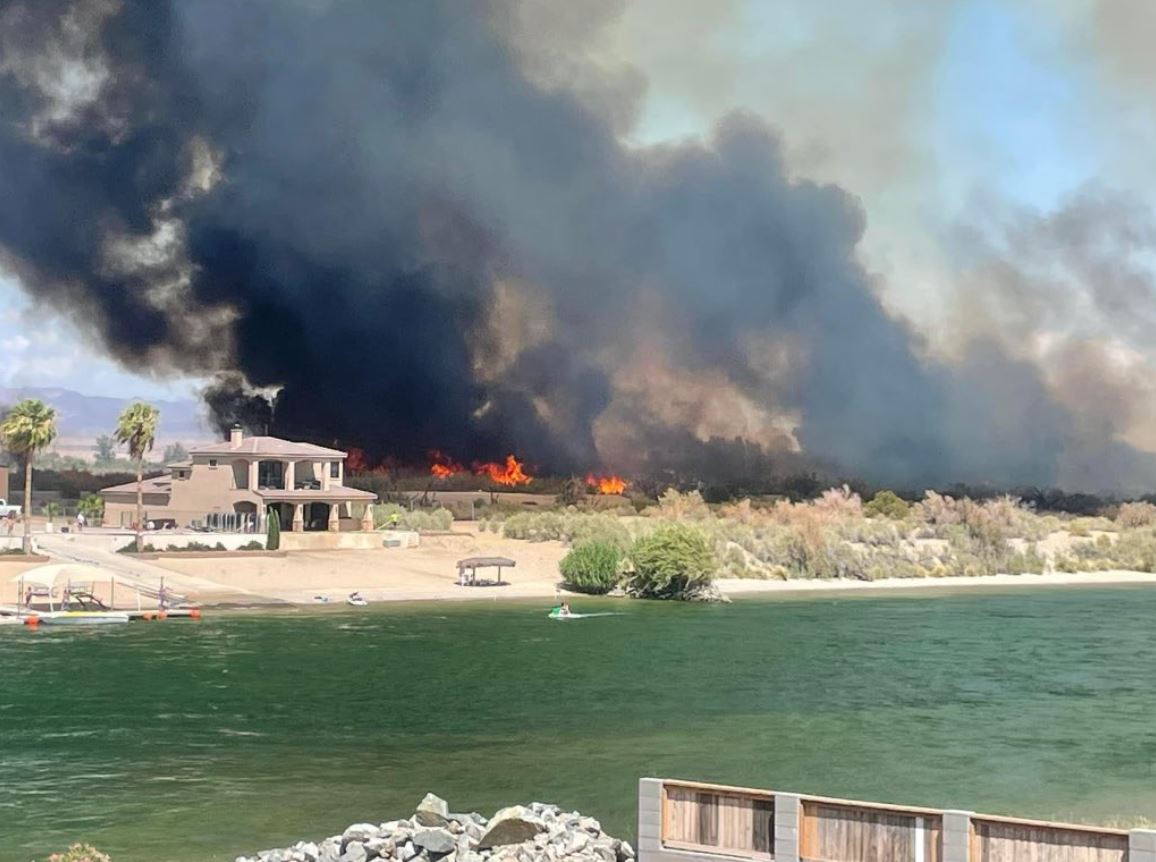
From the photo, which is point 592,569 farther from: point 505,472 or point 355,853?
point 505,472

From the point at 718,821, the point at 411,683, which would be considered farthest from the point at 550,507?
the point at 718,821

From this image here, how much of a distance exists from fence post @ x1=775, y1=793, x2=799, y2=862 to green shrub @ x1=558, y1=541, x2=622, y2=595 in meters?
65.6

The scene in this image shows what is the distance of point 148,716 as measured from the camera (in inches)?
1563

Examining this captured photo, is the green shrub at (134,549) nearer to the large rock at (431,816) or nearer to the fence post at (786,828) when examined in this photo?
the large rock at (431,816)

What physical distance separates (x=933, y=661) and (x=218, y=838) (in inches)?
1425

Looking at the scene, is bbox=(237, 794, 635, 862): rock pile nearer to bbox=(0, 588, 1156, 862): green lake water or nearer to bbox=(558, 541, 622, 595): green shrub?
bbox=(0, 588, 1156, 862): green lake water

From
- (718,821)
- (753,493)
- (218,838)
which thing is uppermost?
(753,493)

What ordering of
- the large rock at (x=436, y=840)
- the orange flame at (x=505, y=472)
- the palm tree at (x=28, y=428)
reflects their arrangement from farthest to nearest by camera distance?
the orange flame at (x=505, y=472)
the palm tree at (x=28, y=428)
the large rock at (x=436, y=840)

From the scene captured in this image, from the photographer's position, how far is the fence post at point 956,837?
1777 cm

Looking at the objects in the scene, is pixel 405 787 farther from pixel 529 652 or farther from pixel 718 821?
pixel 529 652

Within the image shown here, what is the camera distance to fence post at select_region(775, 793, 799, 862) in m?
18.3

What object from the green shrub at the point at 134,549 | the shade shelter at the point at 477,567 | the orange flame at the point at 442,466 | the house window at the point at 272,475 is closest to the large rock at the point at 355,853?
the shade shelter at the point at 477,567

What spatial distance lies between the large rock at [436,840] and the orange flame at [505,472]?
435 ft

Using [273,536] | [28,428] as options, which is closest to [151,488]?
[273,536]
